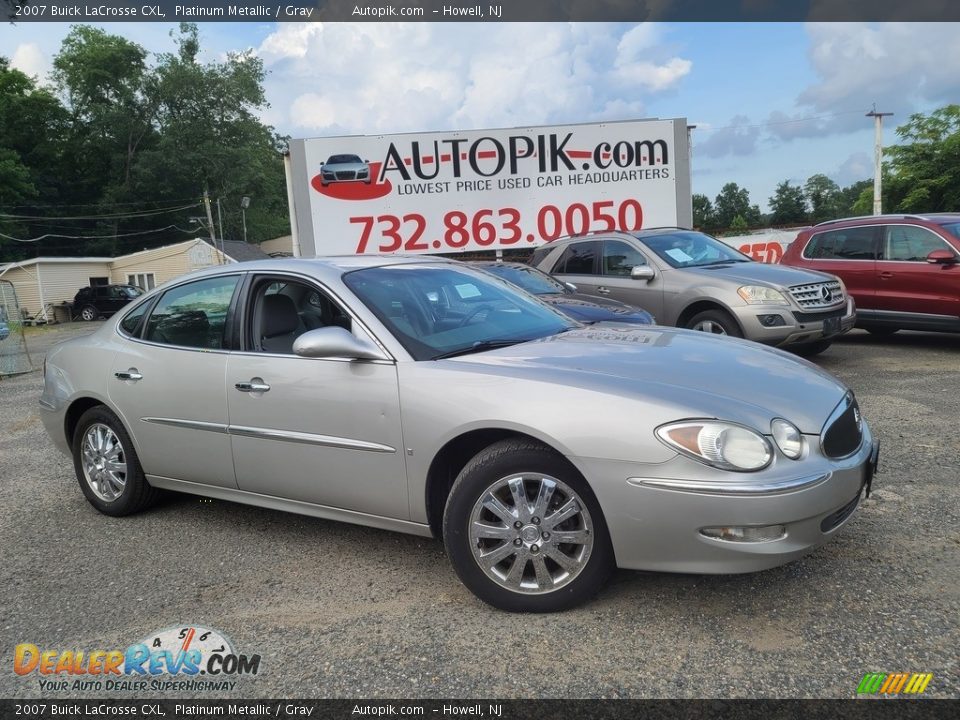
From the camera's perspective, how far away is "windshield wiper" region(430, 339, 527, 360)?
3484 millimetres

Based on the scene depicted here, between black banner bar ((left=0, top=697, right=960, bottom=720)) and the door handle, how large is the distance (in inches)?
59.6

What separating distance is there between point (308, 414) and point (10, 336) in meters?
11.7

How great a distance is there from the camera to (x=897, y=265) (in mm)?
9109

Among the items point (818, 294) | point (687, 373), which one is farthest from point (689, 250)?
point (687, 373)

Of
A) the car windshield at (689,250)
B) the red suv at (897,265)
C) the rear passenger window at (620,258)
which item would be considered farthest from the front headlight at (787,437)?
the red suv at (897,265)

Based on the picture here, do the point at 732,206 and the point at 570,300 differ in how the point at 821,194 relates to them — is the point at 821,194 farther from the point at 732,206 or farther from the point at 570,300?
the point at 570,300

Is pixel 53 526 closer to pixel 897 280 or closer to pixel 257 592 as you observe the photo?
→ pixel 257 592

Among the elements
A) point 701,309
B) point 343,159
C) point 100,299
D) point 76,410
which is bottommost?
point 100,299

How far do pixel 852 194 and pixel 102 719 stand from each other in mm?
85606

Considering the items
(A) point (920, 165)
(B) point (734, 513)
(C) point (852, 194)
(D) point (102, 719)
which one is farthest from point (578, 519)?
(C) point (852, 194)

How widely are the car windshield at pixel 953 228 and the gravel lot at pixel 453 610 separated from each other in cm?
509

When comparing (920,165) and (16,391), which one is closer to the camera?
(16,391)

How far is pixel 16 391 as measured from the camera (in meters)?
10.8

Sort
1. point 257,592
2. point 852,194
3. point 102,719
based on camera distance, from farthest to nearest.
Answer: point 852,194
point 257,592
point 102,719
